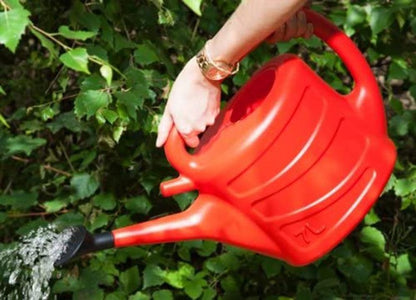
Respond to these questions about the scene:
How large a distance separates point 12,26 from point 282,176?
561mm

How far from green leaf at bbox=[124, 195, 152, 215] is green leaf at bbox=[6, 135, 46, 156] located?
0.93 feet

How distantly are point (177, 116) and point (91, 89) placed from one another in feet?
1.69

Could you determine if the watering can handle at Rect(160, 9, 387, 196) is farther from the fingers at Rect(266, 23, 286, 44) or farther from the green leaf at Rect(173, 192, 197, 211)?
the green leaf at Rect(173, 192, 197, 211)

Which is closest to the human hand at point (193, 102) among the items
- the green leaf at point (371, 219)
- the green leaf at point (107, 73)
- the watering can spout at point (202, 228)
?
the watering can spout at point (202, 228)

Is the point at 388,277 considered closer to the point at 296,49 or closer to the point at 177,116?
the point at 296,49

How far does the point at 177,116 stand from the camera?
155 centimetres

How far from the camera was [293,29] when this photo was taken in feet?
5.51

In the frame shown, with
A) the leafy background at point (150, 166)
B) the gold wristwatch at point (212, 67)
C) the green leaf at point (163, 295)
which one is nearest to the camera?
the gold wristwatch at point (212, 67)

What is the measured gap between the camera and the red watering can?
158 cm

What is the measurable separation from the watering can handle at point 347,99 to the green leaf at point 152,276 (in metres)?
0.82

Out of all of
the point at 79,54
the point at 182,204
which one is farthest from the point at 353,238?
the point at 79,54

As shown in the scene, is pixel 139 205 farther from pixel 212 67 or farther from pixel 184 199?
pixel 212 67

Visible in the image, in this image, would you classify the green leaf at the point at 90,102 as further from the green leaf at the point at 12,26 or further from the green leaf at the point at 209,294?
the green leaf at the point at 209,294

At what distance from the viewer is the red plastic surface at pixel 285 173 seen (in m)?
1.58
